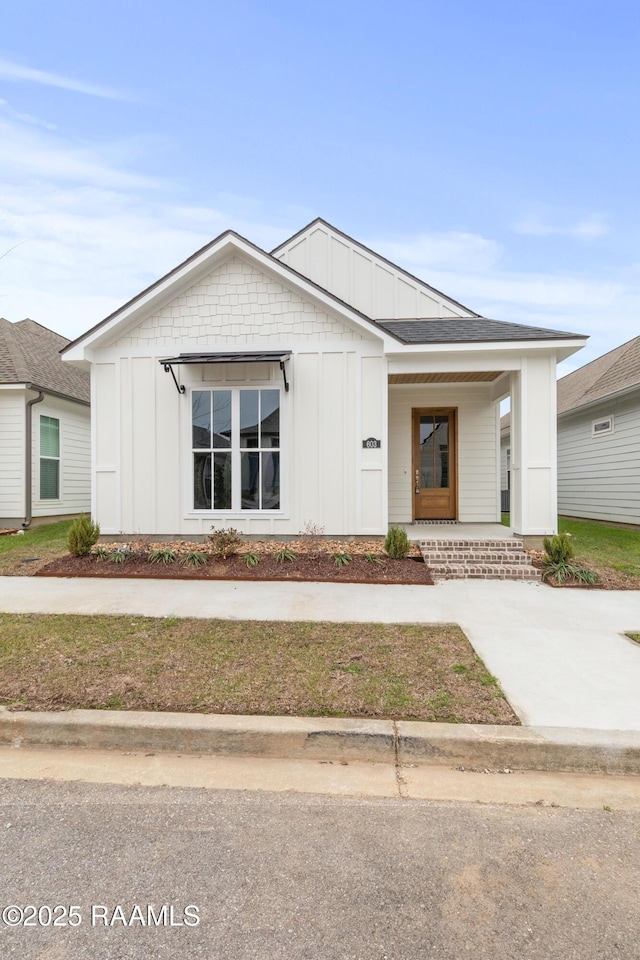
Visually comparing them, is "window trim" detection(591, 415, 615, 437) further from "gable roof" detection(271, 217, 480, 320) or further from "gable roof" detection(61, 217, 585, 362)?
"gable roof" detection(61, 217, 585, 362)

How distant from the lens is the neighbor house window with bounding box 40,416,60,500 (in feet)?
37.5

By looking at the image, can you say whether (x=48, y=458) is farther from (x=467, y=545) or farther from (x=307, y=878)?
(x=307, y=878)

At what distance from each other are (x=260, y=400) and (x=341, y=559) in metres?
3.18

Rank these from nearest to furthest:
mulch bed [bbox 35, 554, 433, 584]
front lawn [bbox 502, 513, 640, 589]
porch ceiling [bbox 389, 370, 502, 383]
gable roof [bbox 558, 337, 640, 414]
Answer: front lawn [bbox 502, 513, 640, 589] → mulch bed [bbox 35, 554, 433, 584] → porch ceiling [bbox 389, 370, 502, 383] → gable roof [bbox 558, 337, 640, 414]

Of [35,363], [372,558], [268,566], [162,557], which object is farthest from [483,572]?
[35,363]

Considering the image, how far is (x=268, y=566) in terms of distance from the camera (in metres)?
7.26

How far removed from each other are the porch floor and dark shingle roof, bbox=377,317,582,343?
3.36 metres

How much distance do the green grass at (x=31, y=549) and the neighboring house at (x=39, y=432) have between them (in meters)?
0.67

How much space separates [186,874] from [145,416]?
765 centimetres

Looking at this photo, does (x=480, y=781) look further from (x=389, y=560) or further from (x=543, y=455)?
(x=543, y=455)

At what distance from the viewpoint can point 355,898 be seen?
173cm

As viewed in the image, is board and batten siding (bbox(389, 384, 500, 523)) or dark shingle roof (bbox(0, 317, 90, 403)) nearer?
board and batten siding (bbox(389, 384, 500, 523))

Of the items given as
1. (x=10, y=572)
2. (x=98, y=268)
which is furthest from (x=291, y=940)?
(x=98, y=268)

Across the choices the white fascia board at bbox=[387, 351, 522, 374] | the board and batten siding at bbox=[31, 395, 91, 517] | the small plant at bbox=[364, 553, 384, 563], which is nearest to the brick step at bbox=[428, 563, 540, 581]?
the small plant at bbox=[364, 553, 384, 563]
